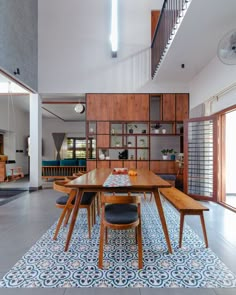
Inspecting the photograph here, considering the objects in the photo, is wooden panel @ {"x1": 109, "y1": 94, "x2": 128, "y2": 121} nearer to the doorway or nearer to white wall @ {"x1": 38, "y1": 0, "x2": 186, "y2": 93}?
white wall @ {"x1": 38, "y1": 0, "x2": 186, "y2": 93}

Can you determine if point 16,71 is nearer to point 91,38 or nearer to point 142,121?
point 91,38

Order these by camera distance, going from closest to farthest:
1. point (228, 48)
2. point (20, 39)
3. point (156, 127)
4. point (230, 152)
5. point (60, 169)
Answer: point (228, 48) < point (20, 39) < point (230, 152) < point (156, 127) < point (60, 169)

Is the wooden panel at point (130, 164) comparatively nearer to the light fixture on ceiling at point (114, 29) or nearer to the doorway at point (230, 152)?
the doorway at point (230, 152)

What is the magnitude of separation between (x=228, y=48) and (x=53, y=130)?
34.0 feet

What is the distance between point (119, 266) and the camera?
1.92 meters

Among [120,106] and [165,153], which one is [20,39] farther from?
[165,153]

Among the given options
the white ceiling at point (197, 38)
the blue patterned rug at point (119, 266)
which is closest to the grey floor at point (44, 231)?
the blue patterned rug at point (119, 266)

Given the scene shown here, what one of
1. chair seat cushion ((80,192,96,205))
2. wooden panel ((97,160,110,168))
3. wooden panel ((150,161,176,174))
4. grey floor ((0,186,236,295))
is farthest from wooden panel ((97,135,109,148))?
chair seat cushion ((80,192,96,205))

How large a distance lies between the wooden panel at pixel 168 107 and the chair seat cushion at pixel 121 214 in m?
4.21

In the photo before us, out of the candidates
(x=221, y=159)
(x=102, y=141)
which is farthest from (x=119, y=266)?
(x=102, y=141)

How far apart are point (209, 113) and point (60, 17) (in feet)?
17.6

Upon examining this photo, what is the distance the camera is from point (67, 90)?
5.89m

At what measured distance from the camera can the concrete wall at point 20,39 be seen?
4.24m

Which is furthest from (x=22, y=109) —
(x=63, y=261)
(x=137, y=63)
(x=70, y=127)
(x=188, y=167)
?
(x=63, y=261)
